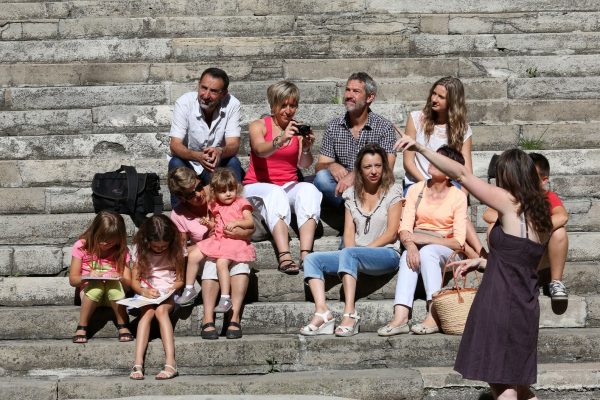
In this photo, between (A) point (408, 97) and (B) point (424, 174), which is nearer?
(B) point (424, 174)

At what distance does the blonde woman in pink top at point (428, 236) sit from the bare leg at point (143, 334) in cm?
142

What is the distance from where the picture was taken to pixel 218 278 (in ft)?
22.8

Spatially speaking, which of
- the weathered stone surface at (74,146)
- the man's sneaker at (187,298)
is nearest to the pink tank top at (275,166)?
the weathered stone surface at (74,146)

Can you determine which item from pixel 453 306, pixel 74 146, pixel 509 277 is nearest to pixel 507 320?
pixel 509 277

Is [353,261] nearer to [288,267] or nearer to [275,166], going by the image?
[288,267]

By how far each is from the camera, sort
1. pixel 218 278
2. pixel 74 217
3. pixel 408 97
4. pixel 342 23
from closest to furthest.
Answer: pixel 218 278 < pixel 74 217 < pixel 408 97 < pixel 342 23

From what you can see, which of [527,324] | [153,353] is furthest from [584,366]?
[153,353]

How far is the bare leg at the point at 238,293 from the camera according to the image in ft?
22.5

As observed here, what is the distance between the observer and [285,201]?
745cm

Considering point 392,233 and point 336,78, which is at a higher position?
point 336,78

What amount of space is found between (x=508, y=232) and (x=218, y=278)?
2094 millimetres

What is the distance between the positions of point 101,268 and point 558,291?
9.38 feet

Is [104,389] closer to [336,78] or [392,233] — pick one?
[392,233]

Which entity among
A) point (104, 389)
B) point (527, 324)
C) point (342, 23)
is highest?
point (342, 23)
